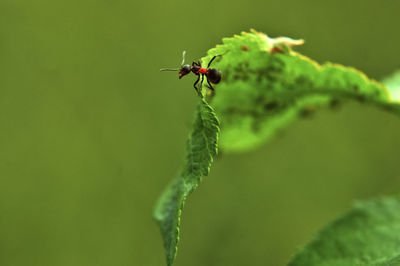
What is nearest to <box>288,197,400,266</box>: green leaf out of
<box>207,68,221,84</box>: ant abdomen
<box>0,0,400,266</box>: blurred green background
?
<box>207,68,221,84</box>: ant abdomen

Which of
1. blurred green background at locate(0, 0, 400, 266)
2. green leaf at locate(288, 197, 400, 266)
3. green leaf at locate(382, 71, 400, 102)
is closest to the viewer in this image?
green leaf at locate(288, 197, 400, 266)

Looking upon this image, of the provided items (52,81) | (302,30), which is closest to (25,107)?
(52,81)

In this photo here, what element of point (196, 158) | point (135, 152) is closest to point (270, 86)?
point (196, 158)

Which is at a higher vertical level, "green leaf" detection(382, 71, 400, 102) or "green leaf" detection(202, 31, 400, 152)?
"green leaf" detection(382, 71, 400, 102)

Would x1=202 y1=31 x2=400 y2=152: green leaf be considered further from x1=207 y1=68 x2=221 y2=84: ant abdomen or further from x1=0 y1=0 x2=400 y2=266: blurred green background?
x1=0 y1=0 x2=400 y2=266: blurred green background

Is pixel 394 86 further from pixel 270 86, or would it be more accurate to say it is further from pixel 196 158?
pixel 196 158

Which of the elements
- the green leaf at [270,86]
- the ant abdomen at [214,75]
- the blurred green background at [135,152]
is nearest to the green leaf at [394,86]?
the green leaf at [270,86]
